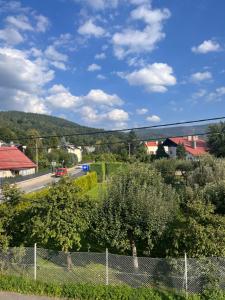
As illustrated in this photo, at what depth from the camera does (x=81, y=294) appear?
12273 mm

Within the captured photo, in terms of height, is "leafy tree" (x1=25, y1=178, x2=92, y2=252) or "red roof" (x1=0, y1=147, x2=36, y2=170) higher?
"red roof" (x1=0, y1=147, x2=36, y2=170)

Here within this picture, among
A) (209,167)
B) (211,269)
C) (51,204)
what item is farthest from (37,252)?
(209,167)

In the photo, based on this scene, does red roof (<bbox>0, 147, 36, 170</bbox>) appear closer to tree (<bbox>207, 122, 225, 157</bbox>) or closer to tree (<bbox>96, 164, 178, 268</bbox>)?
tree (<bbox>207, 122, 225, 157</bbox>)

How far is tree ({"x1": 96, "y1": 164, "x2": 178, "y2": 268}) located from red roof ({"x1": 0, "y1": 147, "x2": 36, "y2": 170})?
49.6 metres

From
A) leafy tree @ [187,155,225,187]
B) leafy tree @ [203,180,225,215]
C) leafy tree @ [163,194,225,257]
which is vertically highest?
leafy tree @ [187,155,225,187]

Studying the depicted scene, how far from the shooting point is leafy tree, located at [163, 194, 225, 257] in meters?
12.8

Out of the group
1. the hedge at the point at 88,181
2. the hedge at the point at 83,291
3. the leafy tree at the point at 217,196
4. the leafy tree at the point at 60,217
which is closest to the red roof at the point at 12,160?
the hedge at the point at 88,181

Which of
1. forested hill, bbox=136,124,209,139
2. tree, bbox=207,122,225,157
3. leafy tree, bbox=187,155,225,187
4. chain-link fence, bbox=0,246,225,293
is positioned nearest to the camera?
chain-link fence, bbox=0,246,225,293

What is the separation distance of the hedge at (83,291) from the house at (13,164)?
5057 centimetres

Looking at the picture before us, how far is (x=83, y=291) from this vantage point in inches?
485

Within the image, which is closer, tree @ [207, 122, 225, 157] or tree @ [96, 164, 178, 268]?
tree @ [96, 164, 178, 268]

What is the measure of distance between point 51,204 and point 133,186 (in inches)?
130

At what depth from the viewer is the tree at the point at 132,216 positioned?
14.6 m

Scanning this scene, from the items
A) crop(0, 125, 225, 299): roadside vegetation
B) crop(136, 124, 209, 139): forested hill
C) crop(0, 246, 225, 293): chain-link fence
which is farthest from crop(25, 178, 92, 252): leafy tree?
crop(136, 124, 209, 139): forested hill
